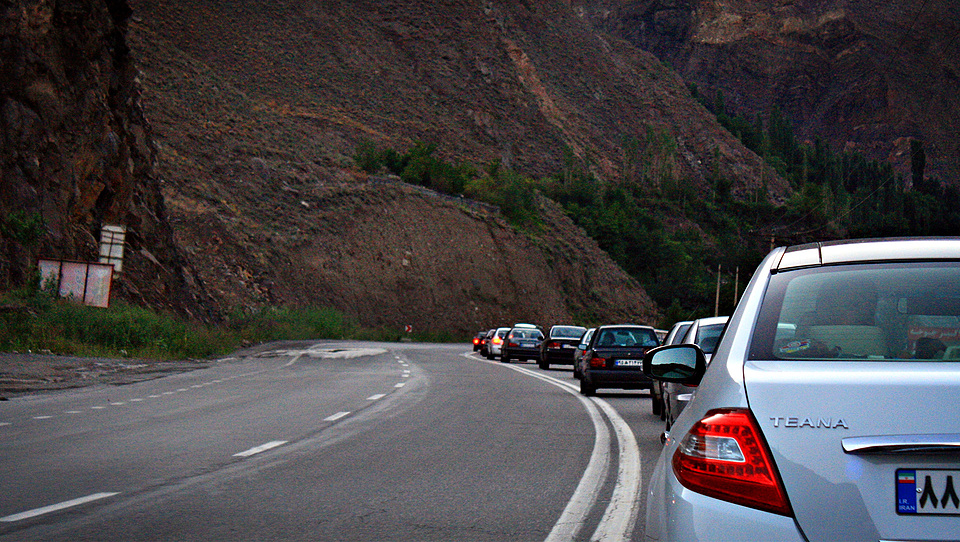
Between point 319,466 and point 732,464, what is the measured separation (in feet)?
23.5

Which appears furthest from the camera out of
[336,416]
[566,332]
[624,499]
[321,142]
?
[321,142]

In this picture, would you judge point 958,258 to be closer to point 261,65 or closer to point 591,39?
point 261,65

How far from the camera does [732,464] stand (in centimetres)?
375

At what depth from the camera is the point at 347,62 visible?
107 metres

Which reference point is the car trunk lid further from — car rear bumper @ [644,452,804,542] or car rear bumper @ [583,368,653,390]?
car rear bumper @ [583,368,653,390]

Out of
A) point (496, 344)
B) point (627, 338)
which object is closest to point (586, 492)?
point (627, 338)

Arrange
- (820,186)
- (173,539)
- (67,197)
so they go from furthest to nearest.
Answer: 1. (820,186)
2. (67,197)
3. (173,539)

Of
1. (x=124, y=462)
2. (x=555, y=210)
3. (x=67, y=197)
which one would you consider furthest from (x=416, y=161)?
(x=124, y=462)

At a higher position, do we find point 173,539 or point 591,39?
point 591,39

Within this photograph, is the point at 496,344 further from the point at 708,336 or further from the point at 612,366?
the point at 708,336

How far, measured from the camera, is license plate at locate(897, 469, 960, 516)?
3.46 m

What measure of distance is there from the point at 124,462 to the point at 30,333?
22685mm

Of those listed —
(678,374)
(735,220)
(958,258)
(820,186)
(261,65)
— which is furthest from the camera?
(820,186)

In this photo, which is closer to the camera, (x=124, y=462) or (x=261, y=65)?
(x=124, y=462)
